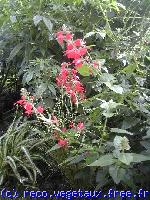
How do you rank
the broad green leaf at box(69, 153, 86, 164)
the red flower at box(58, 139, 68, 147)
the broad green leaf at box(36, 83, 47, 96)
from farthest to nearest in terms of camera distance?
the broad green leaf at box(36, 83, 47, 96), the red flower at box(58, 139, 68, 147), the broad green leaf at box(69, 153, 86, 164)

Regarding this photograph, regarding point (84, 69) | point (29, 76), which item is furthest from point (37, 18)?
point (84, 69)

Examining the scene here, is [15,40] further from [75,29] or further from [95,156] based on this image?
[95,156]

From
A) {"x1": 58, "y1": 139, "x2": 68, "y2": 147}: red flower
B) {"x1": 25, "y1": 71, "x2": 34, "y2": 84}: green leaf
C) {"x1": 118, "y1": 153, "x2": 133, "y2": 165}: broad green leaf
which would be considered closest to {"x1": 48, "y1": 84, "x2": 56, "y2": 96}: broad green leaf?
{"x1": 25, "y1": 71, "x2": 34, "y2": 84}: green leaf

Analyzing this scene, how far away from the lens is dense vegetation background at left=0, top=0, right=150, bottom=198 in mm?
2344

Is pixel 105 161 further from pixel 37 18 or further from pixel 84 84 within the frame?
pixel 37 18

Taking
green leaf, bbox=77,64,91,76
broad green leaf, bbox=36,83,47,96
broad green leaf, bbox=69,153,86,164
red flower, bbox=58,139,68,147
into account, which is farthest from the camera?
broad green leaf, bbox=36,83,47,96

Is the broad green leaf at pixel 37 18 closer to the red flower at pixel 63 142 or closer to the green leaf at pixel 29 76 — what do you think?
the green leaf at pixel 29 76

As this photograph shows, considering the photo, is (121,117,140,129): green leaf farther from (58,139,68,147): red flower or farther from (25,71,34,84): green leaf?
(25,71,34,84): green leaf

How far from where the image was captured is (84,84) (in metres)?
2.90

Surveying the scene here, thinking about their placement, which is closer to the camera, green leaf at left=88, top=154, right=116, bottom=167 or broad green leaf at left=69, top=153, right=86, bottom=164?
green leaf at left=88, top=154, right=116, bottom=167

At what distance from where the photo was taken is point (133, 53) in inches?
100.0

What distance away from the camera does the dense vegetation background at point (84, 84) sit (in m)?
2.34

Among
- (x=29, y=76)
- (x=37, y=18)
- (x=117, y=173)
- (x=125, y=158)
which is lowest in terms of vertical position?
(x=117, y=173)

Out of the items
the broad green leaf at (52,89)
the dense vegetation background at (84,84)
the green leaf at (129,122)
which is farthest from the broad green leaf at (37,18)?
the green leaf at (129,122)
